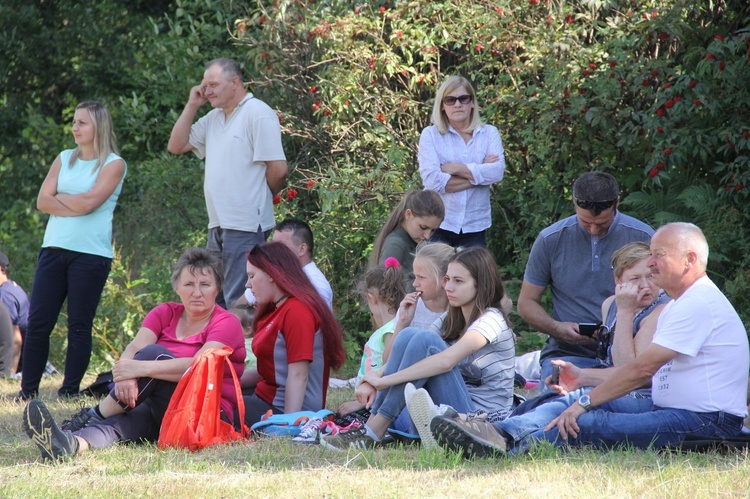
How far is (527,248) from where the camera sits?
860 cm

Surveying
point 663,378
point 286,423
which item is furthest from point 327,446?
point 663,378

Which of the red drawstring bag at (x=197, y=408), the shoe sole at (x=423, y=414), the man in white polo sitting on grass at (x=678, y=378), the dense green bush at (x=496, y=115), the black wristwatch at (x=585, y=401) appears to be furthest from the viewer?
the dense green bush at (x=496, y=115)

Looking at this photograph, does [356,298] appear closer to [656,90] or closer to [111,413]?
[656,90]

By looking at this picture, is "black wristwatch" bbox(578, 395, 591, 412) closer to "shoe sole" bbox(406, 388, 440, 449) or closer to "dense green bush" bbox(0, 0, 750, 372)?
"shoe sole" bbox(406, 388, 440, 449)

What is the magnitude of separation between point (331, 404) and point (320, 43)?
Result: 409 centimetres

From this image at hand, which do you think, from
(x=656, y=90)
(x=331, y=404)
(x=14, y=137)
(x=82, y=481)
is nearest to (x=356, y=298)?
(x=331, y=404)

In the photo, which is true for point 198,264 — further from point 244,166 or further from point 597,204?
point 597,204

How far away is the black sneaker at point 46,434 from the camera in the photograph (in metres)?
4.68

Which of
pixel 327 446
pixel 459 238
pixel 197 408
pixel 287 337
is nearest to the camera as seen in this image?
pixel 327 446

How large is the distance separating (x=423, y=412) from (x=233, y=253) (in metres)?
2.87

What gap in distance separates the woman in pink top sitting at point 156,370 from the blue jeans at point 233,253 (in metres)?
1.48

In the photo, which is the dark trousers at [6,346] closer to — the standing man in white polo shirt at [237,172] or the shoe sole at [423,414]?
the standing man in white polo shirt at [237,172]

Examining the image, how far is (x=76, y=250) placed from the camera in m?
6.74

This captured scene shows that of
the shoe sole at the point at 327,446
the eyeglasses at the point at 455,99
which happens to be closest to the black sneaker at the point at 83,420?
the shoe sole at the point at 327,446
